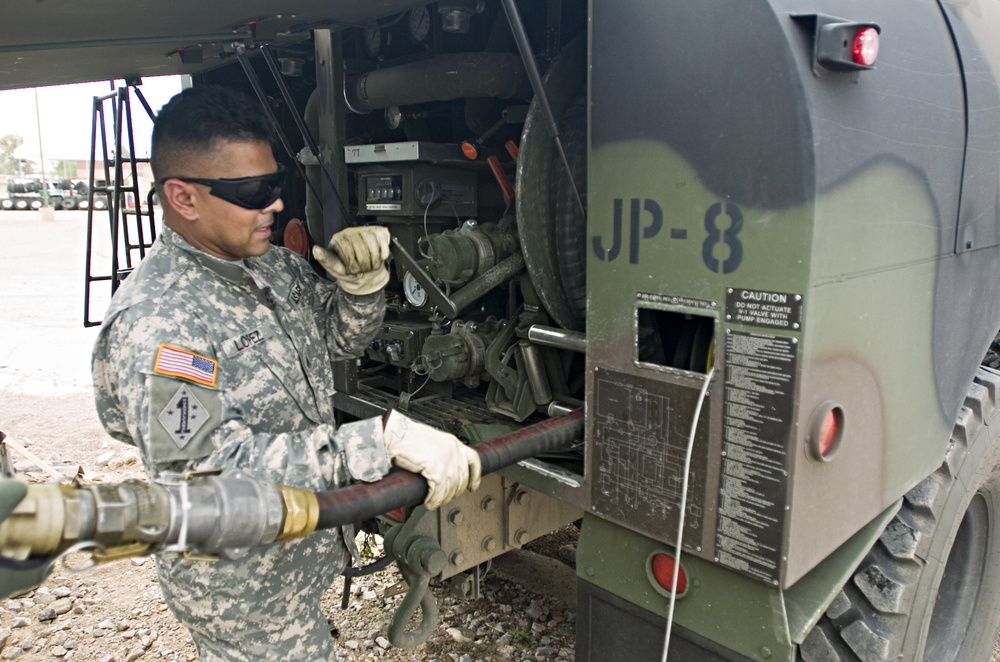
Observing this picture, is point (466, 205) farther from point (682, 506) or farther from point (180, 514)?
point (180, 514)

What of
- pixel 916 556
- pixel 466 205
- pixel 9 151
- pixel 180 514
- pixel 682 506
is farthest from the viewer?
pixel 9 151

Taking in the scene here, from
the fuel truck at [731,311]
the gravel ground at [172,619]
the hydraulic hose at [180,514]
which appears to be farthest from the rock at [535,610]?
the hydraulic hose at [180,514]

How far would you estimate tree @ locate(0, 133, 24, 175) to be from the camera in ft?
173

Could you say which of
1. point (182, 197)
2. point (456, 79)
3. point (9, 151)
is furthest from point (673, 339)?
point (9, 151)

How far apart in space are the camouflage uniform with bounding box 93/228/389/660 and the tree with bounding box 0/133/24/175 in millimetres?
59939

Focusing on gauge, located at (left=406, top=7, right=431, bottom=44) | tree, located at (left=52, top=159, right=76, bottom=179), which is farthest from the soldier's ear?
tree, located at (left=52, top=159, right=76, bottom=179)

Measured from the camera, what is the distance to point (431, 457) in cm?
165

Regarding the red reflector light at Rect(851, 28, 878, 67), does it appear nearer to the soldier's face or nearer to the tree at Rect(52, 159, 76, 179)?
the soldier's face

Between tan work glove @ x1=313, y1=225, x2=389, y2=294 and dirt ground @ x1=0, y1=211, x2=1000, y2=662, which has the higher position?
tan work glove @ x1=313, y1=225, x2=389, y2=294

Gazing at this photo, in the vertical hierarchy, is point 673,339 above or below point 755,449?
above

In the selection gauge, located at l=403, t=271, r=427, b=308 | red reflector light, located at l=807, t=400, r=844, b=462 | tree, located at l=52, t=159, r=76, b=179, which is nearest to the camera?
red reflector light, located at l=807, t=400, r=844, b=462

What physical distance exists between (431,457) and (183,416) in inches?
21.1

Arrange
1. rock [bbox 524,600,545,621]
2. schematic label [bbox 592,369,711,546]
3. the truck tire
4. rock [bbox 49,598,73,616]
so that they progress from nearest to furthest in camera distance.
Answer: schematic label [bbox 592,369,711,546] → the truck tire → rock [bbox 524,600,545,621] → rock [bbox 49,598,73,616]

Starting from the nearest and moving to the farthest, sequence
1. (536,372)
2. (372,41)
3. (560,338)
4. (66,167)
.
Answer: (560,338) < (536,372) < (372,41) < (66,167)
